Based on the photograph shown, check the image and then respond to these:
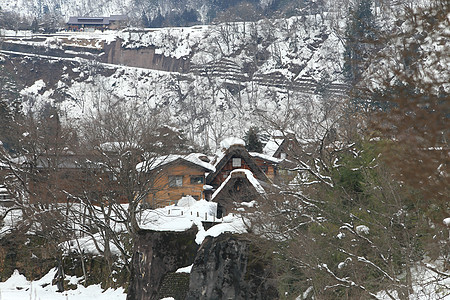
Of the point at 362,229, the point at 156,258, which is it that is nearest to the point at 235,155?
the point at 156,258

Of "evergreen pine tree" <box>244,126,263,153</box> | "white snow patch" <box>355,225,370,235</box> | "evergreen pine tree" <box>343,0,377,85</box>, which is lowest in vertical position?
"white snow patch" <box>355,225,370,235</box>

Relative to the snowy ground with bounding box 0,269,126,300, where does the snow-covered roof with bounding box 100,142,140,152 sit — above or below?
above

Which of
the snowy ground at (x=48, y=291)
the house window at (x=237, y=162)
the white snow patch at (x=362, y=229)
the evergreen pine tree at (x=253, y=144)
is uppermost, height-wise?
the evergreen pine tree at (x=253, y=144)

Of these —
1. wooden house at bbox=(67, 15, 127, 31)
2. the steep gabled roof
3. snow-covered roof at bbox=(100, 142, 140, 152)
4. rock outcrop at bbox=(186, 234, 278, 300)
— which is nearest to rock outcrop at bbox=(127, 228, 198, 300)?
rock outcrop at bbox=(186, 234, 278, 300)

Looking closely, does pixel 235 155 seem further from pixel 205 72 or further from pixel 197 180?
pixel 205 72

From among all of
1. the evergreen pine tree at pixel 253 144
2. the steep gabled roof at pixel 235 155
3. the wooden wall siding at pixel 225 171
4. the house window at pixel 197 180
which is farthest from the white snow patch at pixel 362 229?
the evergreen pine tree at pixel 253 144

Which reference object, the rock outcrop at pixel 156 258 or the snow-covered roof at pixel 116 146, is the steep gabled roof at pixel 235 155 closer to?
the snow-covered roof at pixel 116 146

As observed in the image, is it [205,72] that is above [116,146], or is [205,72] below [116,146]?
above

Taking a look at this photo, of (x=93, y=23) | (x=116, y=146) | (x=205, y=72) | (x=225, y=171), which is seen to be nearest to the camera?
(x=116, y=146)

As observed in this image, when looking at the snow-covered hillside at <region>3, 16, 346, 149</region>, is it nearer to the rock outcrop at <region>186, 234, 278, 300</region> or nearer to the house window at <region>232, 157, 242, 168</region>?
the house window at <region>232, 157, 242, 168</region>

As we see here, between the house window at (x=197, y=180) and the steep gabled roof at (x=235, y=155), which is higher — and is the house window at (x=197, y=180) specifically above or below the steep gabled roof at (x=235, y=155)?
below

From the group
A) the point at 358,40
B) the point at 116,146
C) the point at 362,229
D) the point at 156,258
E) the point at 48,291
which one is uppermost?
the point at 116,146

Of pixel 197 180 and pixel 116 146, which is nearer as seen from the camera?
→ pixel 116 146

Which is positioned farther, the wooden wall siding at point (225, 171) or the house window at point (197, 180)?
the house window at point (197, 180)
